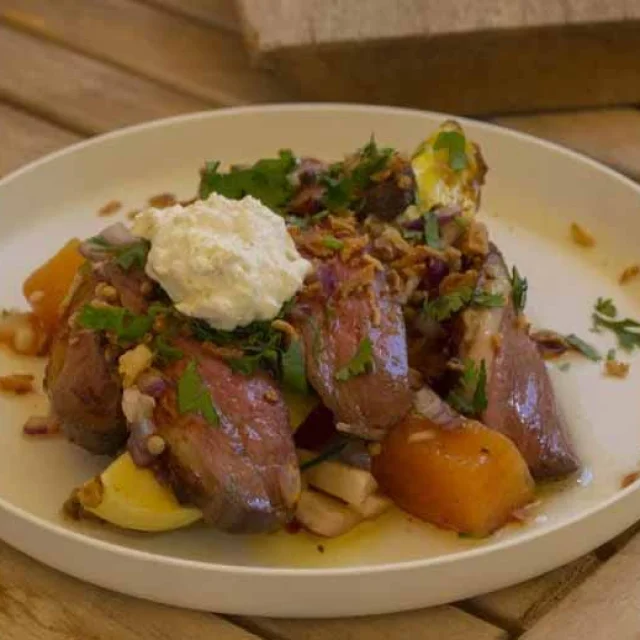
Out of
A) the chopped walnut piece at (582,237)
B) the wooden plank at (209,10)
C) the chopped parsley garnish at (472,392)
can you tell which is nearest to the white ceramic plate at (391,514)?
the chopped walnut piece at (582,237)

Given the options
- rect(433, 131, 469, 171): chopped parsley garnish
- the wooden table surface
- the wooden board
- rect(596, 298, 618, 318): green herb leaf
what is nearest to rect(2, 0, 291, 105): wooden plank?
the wooden table surface

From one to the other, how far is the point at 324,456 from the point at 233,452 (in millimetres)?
160

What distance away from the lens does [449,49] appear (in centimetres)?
228

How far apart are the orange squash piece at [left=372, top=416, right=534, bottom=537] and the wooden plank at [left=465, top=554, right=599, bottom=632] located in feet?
0.24

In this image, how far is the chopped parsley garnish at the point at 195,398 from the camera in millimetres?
1402

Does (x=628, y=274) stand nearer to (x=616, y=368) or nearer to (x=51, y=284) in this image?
(x=616, y=368)

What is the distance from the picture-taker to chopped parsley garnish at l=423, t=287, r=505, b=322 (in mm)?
1595

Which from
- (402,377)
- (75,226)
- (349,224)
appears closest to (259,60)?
(75,226)

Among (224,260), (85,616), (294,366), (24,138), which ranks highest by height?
(224,260)

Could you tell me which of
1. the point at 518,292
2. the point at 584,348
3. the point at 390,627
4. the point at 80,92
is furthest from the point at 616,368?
the point at 80,92

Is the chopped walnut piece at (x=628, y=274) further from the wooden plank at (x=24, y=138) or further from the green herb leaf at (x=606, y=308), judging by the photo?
the wooden plank at (x=24, y=138)

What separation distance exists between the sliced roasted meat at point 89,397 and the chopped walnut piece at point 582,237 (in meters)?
0.80

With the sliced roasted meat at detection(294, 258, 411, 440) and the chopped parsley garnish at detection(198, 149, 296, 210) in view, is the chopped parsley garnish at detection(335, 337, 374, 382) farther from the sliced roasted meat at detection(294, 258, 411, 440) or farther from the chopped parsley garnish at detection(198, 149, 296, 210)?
the chopped parsley garnish at detection(198, 149, 296, 210)

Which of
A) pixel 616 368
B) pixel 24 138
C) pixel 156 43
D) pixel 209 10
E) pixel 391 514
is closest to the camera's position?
pixel 391 514
